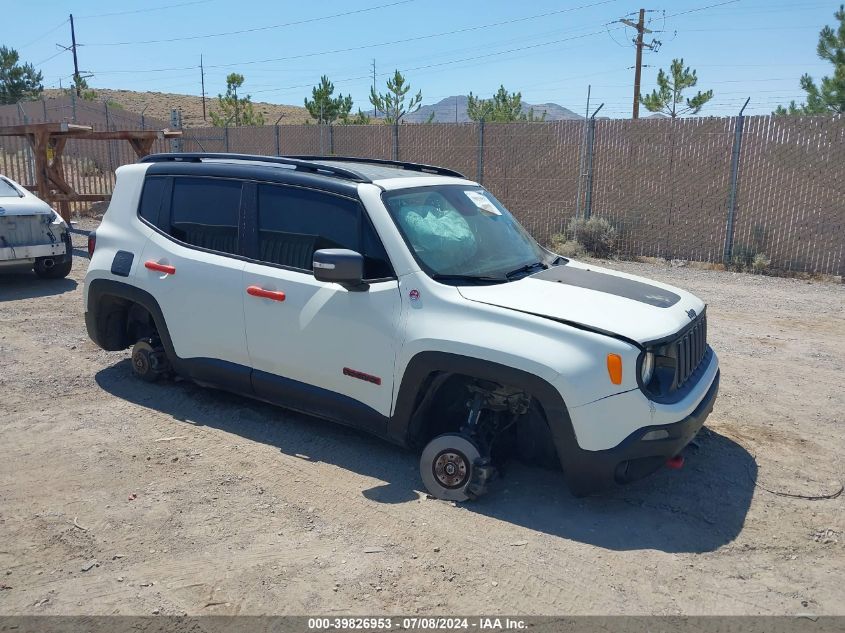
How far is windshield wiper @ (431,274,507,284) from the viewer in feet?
14.0

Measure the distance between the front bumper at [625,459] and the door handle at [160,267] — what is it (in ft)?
10.5

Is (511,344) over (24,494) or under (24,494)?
over

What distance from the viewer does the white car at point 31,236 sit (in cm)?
938

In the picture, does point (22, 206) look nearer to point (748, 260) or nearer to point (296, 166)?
point (296, 166)

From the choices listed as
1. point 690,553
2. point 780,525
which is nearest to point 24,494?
point 690,553

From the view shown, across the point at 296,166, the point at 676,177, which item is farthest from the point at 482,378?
the point at 676,177

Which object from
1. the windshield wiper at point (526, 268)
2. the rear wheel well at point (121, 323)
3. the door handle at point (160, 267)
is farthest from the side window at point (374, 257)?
the rear wheel well at point (121, 323)

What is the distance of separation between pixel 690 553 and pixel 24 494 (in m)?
3.75

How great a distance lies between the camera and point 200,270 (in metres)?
5.18

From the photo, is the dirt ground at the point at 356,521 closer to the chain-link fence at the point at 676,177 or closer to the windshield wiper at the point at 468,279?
the windshield wiper at the point at 468,279

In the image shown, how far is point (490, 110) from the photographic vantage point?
36.1 meters

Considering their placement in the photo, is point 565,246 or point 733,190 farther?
point 565,246

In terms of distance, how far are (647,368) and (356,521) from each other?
180 cm

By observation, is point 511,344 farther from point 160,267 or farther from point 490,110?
point 490,110
